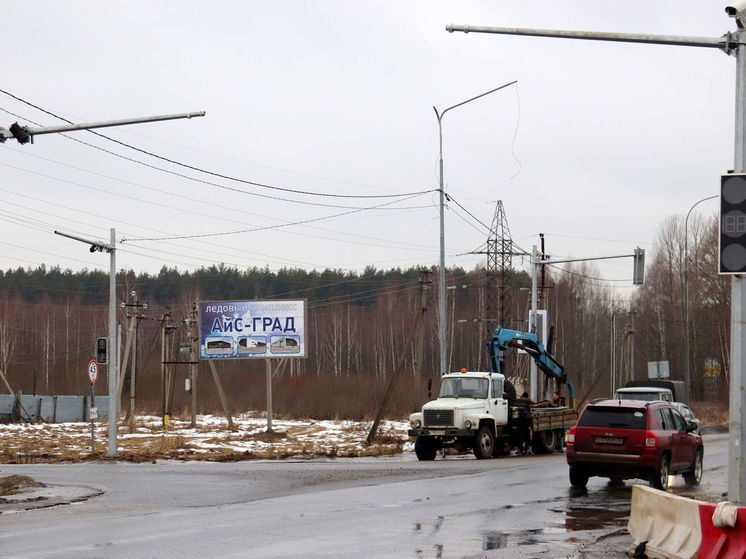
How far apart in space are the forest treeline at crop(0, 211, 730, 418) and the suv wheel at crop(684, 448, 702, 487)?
4673 cm

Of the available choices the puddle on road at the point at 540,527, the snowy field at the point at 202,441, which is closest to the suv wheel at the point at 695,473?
the puddle on road at the point at 540,527

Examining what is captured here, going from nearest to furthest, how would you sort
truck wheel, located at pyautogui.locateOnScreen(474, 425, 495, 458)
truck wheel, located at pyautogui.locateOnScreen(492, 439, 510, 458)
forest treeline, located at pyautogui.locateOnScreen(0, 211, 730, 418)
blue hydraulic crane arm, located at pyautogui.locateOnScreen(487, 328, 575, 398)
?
1. truck wheel, located at pyautogui.locateOnScreen(474, 425, 495, 458)
2. truck wheel, located at pyautogui.locateOnScreen(492, 439, 510, 458)
3. blue hydraulic crane arm, located at pyautogui.locateOnScreen(487, 328, 575, 398)
4. forest treeline, located at pyautogui.locateOnScreen(0, 211, 730, 418)

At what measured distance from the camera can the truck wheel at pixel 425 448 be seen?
104 ft

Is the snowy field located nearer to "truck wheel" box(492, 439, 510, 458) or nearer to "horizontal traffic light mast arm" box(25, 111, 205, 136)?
"truck wheel" box(492, 439, 510, 458)

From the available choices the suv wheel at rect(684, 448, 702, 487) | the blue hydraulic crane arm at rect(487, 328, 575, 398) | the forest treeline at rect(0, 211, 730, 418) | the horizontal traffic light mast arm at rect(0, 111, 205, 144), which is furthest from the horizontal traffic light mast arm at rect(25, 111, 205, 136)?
the forest treeline at rect(0, 211, 730, 418)

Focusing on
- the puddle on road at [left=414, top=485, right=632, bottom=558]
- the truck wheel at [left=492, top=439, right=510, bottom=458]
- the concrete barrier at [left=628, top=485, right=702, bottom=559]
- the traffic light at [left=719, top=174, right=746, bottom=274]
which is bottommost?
the truck wheel at [left=492, top=439, right=510, bottom=458]

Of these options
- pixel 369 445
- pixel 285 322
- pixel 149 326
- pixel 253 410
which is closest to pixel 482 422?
pixel 369 445

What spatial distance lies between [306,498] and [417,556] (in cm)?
723

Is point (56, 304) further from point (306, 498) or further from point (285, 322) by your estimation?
point (306, 498)

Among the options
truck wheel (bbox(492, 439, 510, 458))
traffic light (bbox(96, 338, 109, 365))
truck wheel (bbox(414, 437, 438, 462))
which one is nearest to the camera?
truck wheel (bbox(414, 437, 438, 462))

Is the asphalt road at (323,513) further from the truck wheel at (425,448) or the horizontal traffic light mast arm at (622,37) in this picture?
the horizontal traffic light mast arm at (622,37)

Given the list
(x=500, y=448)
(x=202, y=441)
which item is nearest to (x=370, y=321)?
(x=202, y=441)

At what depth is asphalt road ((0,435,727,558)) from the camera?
39.9 feet

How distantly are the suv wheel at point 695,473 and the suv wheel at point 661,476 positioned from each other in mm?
1923
